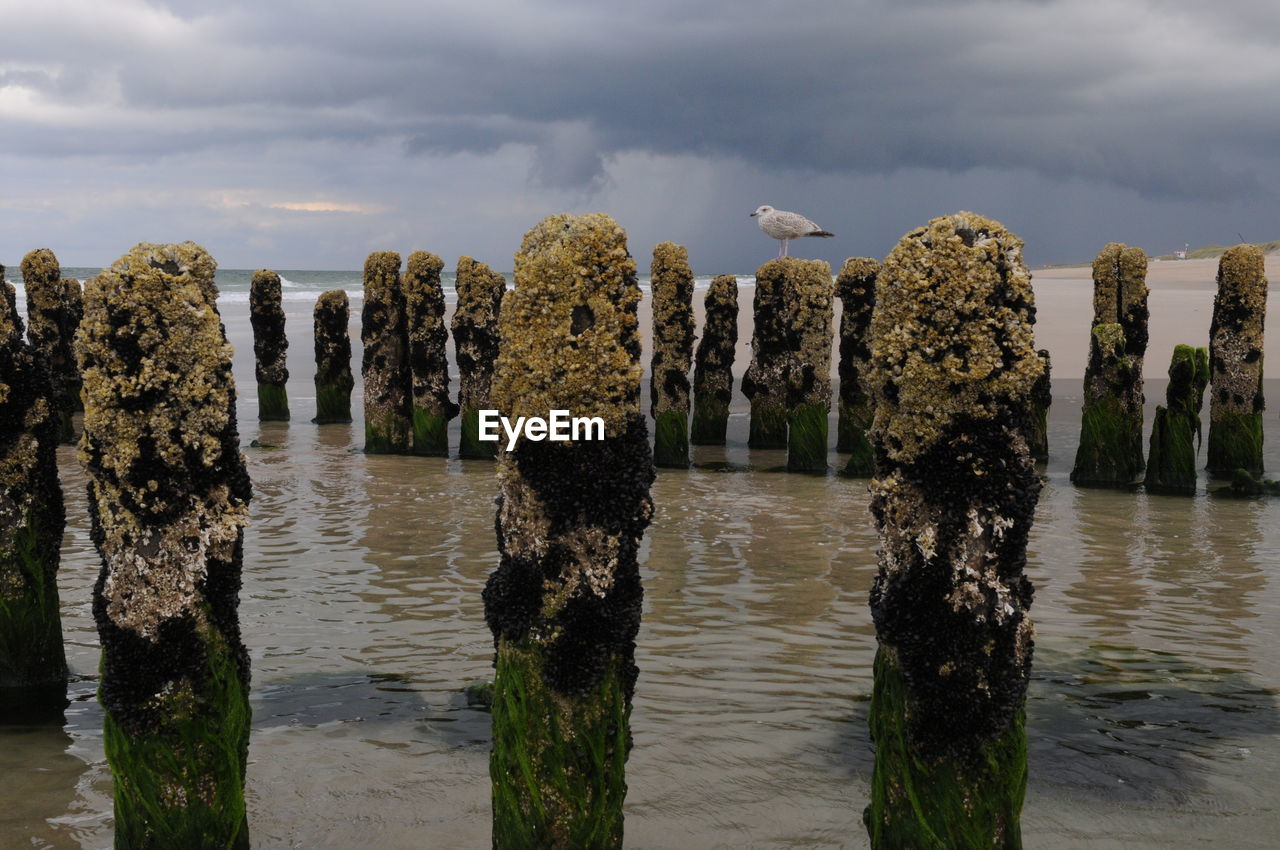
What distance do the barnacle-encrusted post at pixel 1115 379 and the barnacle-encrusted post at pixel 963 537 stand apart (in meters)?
12.1

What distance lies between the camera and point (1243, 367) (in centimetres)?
1631

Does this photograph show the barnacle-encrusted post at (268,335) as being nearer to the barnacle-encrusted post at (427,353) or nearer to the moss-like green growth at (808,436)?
the barnacle-encrusted post at (427,353)

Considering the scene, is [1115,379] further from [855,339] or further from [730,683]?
[730,683]

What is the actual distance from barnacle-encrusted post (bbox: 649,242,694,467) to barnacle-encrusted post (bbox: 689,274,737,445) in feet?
2.53

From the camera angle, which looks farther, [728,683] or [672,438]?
[672,438]

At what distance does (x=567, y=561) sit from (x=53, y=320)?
18556 mm

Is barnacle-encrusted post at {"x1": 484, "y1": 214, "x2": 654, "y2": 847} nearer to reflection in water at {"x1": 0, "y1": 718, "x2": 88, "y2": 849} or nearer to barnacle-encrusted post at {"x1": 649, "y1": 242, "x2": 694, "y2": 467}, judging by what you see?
reflection in water at {"x1": 0, "y1": 718, "x2": 88, "y2": 849}

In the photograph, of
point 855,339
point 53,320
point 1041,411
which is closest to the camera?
point 1041,411

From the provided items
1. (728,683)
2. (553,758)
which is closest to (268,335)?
(728,683)

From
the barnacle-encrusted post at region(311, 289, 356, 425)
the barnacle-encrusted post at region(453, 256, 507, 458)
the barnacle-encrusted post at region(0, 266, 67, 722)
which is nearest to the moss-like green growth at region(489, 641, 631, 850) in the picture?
the barnacle-encrusted post at region(0, 266, 67, 722)

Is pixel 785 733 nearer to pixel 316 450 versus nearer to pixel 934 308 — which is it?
pixel 934 308

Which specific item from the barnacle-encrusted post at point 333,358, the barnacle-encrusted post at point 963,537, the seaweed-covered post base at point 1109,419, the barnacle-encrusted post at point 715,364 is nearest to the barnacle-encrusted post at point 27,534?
the barnacle-encrusted post at point 963,537

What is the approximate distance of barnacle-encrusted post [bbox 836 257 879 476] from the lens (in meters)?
18.0

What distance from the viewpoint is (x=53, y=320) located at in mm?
20984
